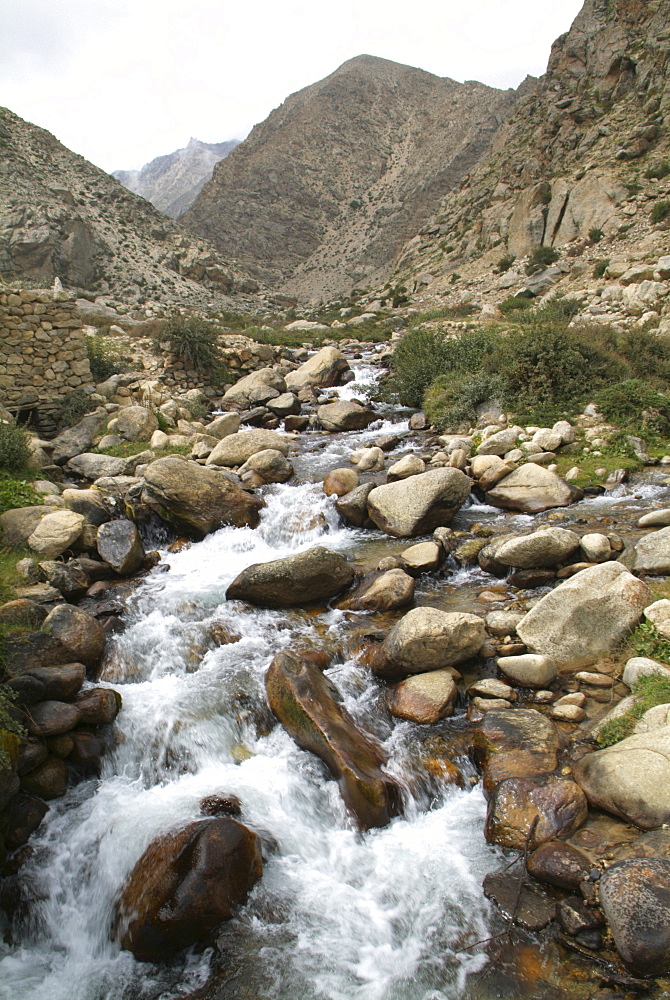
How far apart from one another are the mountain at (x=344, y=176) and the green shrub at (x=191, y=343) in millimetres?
44284

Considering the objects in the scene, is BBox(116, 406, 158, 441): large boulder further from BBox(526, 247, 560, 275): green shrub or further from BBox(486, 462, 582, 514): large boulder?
BBox(526, 247, 560, 275): green shrub

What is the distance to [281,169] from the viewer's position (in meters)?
74.6

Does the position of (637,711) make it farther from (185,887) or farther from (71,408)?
(71,408)

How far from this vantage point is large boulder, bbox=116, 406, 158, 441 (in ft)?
39.9

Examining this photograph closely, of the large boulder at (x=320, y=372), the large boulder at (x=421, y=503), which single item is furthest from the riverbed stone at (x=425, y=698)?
the large boulder at (x=320, y=372)

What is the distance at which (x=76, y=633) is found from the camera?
18.7 feet

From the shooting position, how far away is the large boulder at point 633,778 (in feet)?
12.1

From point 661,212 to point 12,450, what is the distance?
27.7m

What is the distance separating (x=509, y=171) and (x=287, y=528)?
130ft

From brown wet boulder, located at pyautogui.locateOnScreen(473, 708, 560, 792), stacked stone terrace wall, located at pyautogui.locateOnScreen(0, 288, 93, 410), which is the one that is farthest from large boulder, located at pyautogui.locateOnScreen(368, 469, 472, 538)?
stacked stone terrace wall, located at pyautogui.locateOnScreen(0, 288, 93, 410)

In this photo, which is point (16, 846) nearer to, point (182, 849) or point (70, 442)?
point (182, 849)

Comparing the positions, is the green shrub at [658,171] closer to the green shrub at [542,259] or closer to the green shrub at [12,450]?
the green shrub at [542,259]

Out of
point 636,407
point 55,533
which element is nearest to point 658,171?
point 636,407

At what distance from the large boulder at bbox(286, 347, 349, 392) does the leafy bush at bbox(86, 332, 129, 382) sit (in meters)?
5.10
